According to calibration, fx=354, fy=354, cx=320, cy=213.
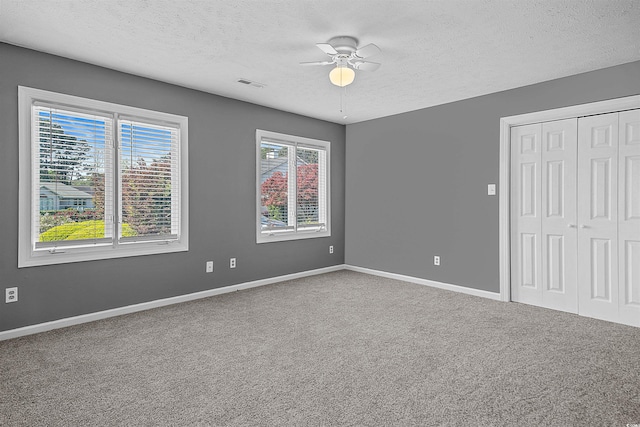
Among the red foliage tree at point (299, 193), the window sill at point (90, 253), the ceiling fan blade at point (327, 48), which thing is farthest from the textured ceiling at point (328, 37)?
the window sill at point (90, 253)

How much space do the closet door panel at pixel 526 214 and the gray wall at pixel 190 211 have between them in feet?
9.06

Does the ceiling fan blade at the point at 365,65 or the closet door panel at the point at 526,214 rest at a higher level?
the ceiling fan blade at the point at 365,65

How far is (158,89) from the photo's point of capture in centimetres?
397

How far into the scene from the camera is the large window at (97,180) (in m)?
3.18

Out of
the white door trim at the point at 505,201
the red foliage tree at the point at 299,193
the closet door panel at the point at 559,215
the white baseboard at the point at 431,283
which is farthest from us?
the red foliage tree at the point at 299,193

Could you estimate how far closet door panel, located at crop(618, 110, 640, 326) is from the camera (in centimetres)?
337

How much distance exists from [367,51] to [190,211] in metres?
2.72

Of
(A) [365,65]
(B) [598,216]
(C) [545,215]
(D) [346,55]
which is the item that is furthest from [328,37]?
(B) [598,216]

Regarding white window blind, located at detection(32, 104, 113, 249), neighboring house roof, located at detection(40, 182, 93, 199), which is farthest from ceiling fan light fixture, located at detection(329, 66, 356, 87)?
neighboring house roof, located at detection(40, 182, 93, 199)

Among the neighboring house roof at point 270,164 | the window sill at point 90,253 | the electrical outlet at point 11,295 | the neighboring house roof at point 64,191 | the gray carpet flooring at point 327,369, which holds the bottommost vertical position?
the gray carpet flooring at point 327,369

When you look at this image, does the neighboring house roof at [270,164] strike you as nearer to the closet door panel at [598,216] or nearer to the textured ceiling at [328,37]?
the textured ceiling at [328,37]

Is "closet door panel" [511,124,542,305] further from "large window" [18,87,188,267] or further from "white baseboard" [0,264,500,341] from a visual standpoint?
"large window" [18,87,188,267]

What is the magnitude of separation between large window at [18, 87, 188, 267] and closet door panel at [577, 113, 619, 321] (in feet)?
14.3

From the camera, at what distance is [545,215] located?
3957 millimetres
